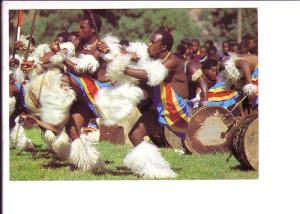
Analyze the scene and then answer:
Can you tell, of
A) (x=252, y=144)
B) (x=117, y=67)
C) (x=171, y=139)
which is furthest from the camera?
(x=171, y=139)

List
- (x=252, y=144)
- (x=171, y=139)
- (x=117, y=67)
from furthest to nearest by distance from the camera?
(x=171, y=139), (x=252, y=144), (x=117, y=67)

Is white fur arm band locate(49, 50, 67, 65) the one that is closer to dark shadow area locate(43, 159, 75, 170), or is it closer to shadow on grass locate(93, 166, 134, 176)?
dark shadow area locate(43, 159, 75, 170)

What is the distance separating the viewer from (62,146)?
9.77m

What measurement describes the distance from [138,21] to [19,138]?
1.96 metres

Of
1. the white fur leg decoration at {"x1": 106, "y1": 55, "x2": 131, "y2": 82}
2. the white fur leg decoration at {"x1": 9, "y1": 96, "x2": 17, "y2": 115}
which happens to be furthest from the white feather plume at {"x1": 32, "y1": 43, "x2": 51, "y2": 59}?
the white fur leg decoration at {"x1": 106, "y1": 55, "x2": 131, "y2": 82}

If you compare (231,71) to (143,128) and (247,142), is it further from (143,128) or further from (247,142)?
(143,128)

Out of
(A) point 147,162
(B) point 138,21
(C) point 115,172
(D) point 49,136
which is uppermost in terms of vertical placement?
(B) point 138,21

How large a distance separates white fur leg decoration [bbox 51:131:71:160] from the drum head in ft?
6.77

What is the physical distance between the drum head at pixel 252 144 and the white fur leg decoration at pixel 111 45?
5.75 feet

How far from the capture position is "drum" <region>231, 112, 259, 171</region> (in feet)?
31.7

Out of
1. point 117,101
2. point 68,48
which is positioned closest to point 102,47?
point 68,48

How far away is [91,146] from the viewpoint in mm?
9766
